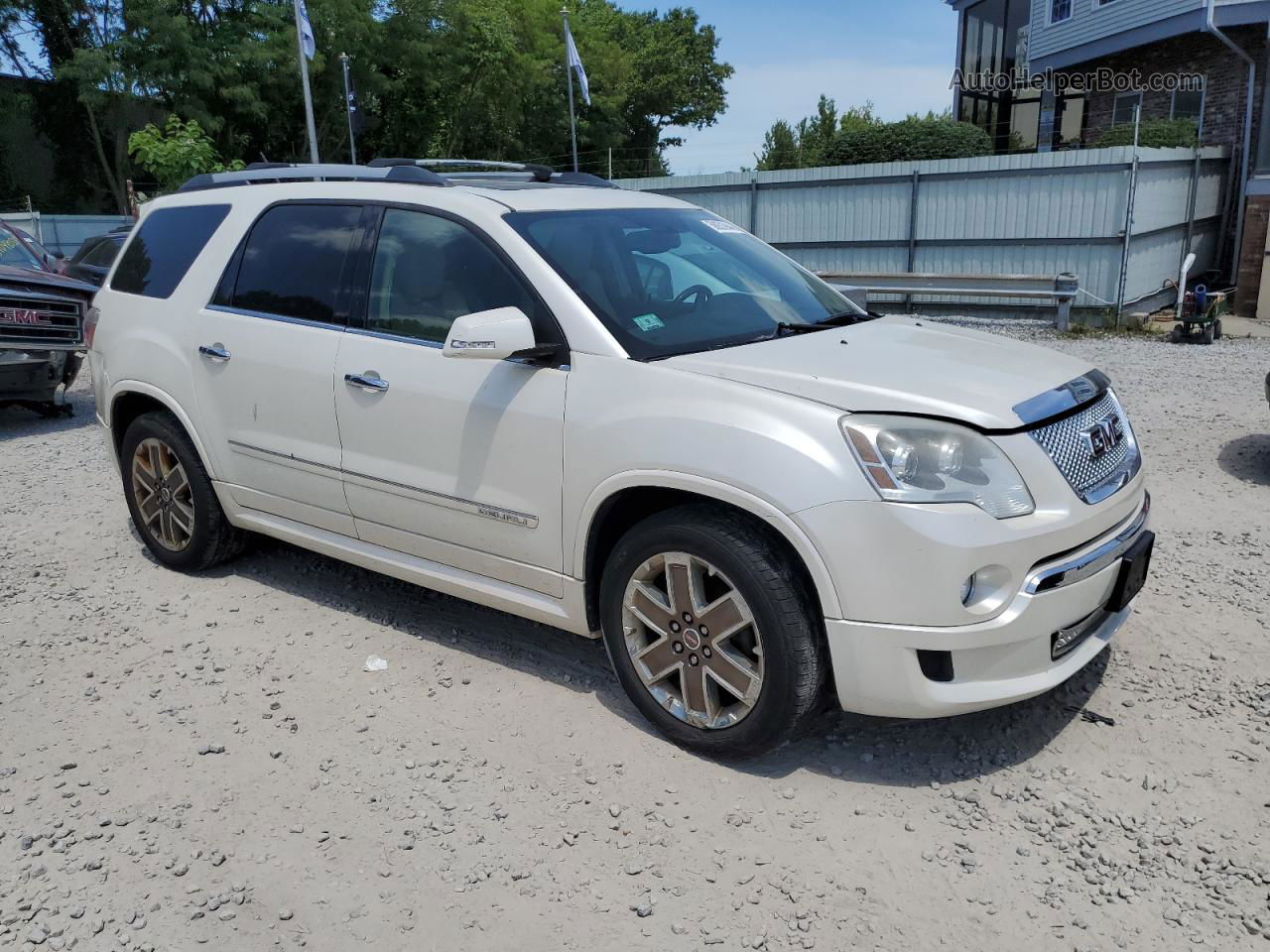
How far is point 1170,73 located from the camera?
2069 centimetres

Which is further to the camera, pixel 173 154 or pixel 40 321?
pixel 173 154

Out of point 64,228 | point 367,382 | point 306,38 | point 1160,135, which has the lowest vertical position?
point 367,382

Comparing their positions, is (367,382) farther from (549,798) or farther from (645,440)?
(549,798)

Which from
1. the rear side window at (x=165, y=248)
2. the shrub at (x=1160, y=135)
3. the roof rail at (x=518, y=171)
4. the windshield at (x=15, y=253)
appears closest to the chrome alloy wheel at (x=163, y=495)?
the rear side window at (x=165, y=248)

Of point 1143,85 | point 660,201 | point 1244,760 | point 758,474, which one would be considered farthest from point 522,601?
point 1143,85

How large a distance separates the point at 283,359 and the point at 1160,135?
701 inches

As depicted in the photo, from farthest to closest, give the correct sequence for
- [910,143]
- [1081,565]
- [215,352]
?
[910,143] → [215,352] → [1081,565]

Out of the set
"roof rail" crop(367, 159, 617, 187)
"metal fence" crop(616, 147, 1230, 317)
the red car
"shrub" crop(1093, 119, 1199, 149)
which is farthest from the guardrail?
the red car

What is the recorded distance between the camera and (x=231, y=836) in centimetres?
312

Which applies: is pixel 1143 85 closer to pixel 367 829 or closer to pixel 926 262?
pixel 926 262

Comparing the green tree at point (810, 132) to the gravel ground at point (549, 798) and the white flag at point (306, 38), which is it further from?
the gravel ground at point (549, 798)

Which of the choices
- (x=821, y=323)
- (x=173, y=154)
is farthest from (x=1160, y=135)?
(x=173, y=154)

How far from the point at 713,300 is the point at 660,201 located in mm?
869

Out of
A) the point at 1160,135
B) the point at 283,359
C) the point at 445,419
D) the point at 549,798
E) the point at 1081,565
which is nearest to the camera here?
the point at 1081,565
